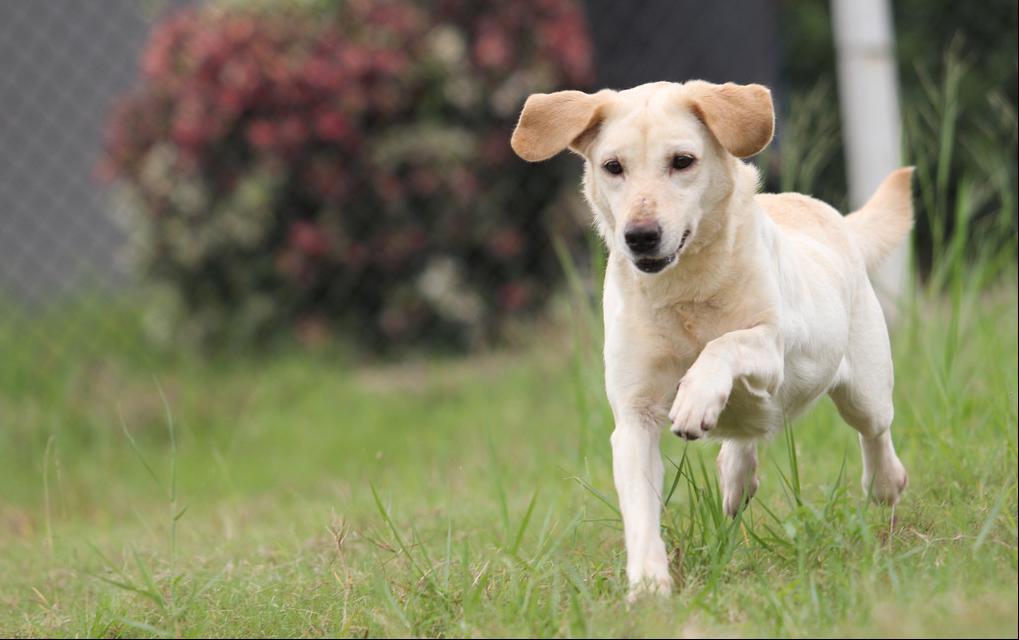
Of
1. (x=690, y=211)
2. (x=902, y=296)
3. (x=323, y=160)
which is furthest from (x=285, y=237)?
(x=690, y=211)

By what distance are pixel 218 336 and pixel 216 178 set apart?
0.84 meters

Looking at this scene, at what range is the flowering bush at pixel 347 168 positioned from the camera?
23.6 feet

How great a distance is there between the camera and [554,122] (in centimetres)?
327

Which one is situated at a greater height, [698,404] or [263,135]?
[263,135]

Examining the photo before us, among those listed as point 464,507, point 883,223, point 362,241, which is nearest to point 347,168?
point 362,241

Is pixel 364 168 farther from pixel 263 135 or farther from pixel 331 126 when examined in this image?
pixel 263 135

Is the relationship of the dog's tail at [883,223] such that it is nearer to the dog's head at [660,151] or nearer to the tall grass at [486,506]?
the tall grass at [486,506]

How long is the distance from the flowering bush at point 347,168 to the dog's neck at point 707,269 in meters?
4.10

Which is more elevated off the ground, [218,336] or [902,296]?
[902,296]

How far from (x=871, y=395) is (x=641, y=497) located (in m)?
0.92

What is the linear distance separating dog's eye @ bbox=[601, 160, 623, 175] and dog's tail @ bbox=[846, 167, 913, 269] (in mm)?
1031

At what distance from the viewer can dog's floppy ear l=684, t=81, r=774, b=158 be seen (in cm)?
308

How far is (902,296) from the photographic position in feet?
17.1

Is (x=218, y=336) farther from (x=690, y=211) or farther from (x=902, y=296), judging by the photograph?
(x=690, y=211)
